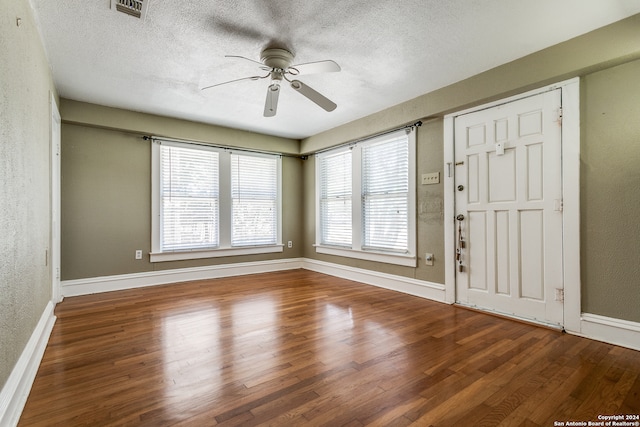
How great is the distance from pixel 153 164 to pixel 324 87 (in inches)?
112

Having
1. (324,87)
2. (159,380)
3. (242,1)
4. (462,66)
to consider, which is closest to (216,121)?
(324,87)

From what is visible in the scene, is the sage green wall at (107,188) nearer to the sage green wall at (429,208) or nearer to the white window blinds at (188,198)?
the white window blinds at (188,198)

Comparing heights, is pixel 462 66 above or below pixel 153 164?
above

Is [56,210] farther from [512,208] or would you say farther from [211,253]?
[512,208]

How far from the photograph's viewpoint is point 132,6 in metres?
2.08

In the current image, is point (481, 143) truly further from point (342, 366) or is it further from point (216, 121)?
point (216, 121)

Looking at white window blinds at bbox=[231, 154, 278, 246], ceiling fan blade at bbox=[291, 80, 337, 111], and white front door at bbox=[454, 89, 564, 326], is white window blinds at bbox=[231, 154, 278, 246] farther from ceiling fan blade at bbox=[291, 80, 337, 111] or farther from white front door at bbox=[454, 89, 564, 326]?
white front door at bbox=[454, 89, 564, 326]

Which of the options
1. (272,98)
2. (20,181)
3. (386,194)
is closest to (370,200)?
(386,194)

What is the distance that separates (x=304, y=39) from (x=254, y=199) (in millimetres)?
3466

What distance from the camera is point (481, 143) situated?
3363mm

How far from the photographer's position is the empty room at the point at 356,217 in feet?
5.77

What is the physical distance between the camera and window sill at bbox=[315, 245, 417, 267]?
4.14 m

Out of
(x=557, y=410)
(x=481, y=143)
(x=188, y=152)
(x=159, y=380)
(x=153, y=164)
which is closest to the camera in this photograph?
(x=557, y=410)

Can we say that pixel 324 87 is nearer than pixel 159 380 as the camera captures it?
No
